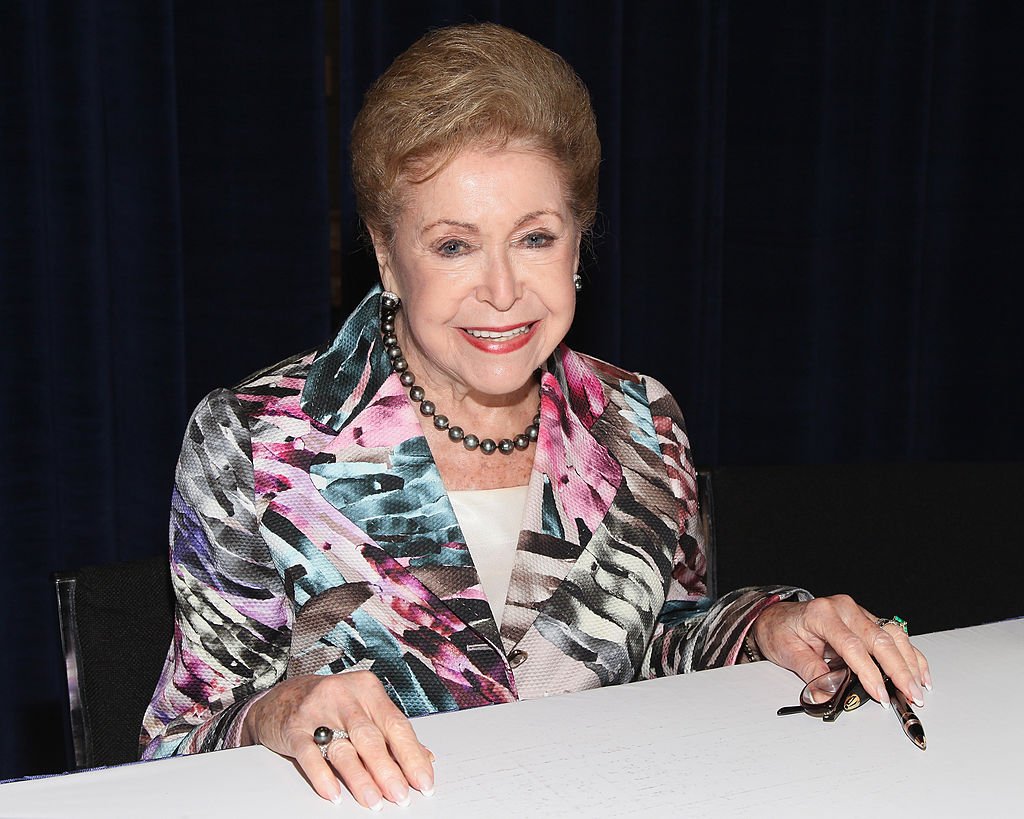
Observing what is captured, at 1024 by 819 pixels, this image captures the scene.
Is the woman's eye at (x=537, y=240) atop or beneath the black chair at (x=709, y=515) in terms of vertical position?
atop

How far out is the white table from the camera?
3.05ft

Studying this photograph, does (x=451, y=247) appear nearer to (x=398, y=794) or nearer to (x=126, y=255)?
(x=398, y=794)

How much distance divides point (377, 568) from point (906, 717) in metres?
0.71

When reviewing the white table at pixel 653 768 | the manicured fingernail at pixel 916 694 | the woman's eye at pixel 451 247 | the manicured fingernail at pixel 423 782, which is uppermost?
the woman's eye at pixel 451 247

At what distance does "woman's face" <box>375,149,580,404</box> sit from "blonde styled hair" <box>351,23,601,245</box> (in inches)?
1.0

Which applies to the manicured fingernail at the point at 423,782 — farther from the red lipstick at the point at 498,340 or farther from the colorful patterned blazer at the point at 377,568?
the red lipstick at the point at 498,340

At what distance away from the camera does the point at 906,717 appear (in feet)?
3.61

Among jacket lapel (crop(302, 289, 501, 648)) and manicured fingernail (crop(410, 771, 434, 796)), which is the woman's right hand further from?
jacket lapel (crop(302, 289, 501, 648))

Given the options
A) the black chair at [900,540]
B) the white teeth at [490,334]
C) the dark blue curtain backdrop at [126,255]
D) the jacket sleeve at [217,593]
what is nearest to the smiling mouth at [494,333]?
the white teeth at [490,334]

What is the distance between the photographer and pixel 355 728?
102 centimetres

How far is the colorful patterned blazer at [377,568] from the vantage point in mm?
1464

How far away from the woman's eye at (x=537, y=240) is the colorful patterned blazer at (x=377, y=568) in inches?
11.8

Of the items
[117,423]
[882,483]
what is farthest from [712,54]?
[117,423]

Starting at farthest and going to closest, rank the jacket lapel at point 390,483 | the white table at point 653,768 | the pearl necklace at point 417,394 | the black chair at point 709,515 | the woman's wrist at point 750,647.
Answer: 1. the black chair at point 709,515
2. the pearl necklace at point 417,394
3. the jacket lapel at point 390,483
4. the woman's wrist at point 750,647
5. the white table at point 653,768
